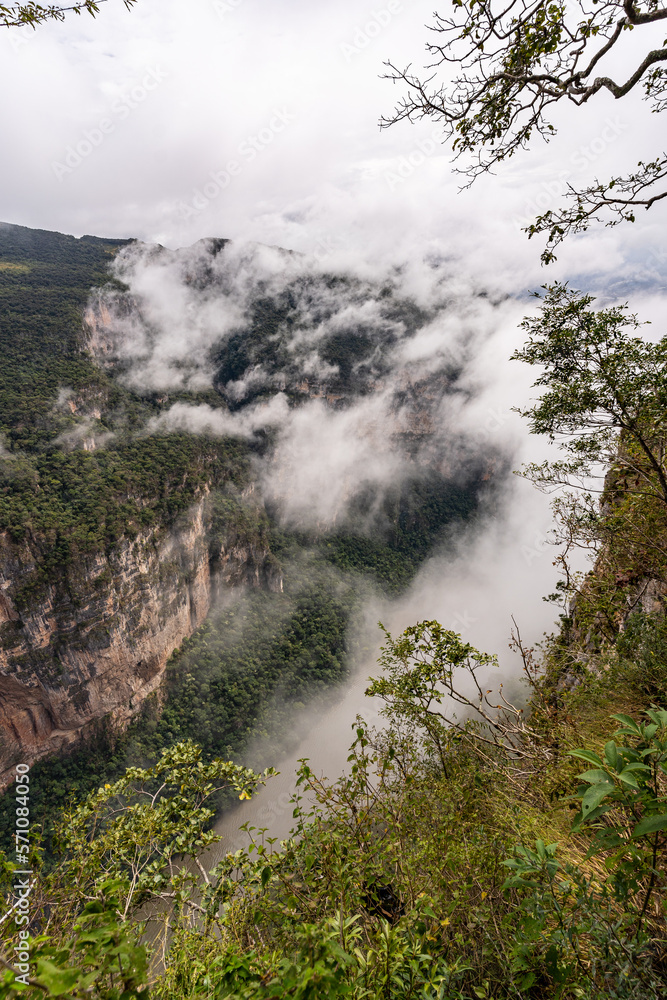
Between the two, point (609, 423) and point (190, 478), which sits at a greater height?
point (609, 423)

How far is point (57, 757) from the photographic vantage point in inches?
1200

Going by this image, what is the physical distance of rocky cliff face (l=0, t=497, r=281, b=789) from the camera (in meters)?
28.5

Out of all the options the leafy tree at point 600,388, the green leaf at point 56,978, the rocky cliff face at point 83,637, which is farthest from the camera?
the rocky cliff face at point 83,637

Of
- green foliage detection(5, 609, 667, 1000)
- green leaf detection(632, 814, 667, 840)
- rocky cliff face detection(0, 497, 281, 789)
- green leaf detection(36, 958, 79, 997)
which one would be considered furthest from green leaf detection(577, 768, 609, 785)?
rocky cliff face detection(0, 497, 281, 789)

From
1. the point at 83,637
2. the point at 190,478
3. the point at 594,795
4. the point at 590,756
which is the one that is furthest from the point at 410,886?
the point at 190,478

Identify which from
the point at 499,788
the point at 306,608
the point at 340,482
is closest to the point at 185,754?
the point at 499,788

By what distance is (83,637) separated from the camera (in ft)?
103

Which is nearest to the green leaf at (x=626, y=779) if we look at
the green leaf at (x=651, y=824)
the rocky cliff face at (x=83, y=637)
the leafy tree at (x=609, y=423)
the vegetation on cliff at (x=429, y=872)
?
the vegetation on cliff at (x=429, y=872)

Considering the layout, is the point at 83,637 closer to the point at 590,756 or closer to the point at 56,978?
the point at 56,978

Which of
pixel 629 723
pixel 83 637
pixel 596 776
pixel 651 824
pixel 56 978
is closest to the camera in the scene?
pixel 56 978

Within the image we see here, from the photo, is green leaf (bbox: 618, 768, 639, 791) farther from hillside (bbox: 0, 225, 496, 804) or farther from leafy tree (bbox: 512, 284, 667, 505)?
hillside (bbox: 0, 225, 496, 804)

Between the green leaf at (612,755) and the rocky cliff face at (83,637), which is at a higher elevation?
the green leaf at (612,755)

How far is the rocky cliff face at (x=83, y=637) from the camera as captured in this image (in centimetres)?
2847

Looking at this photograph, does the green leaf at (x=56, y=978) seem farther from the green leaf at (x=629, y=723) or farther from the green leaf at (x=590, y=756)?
→ the green leaf at (x=629, y=723)
